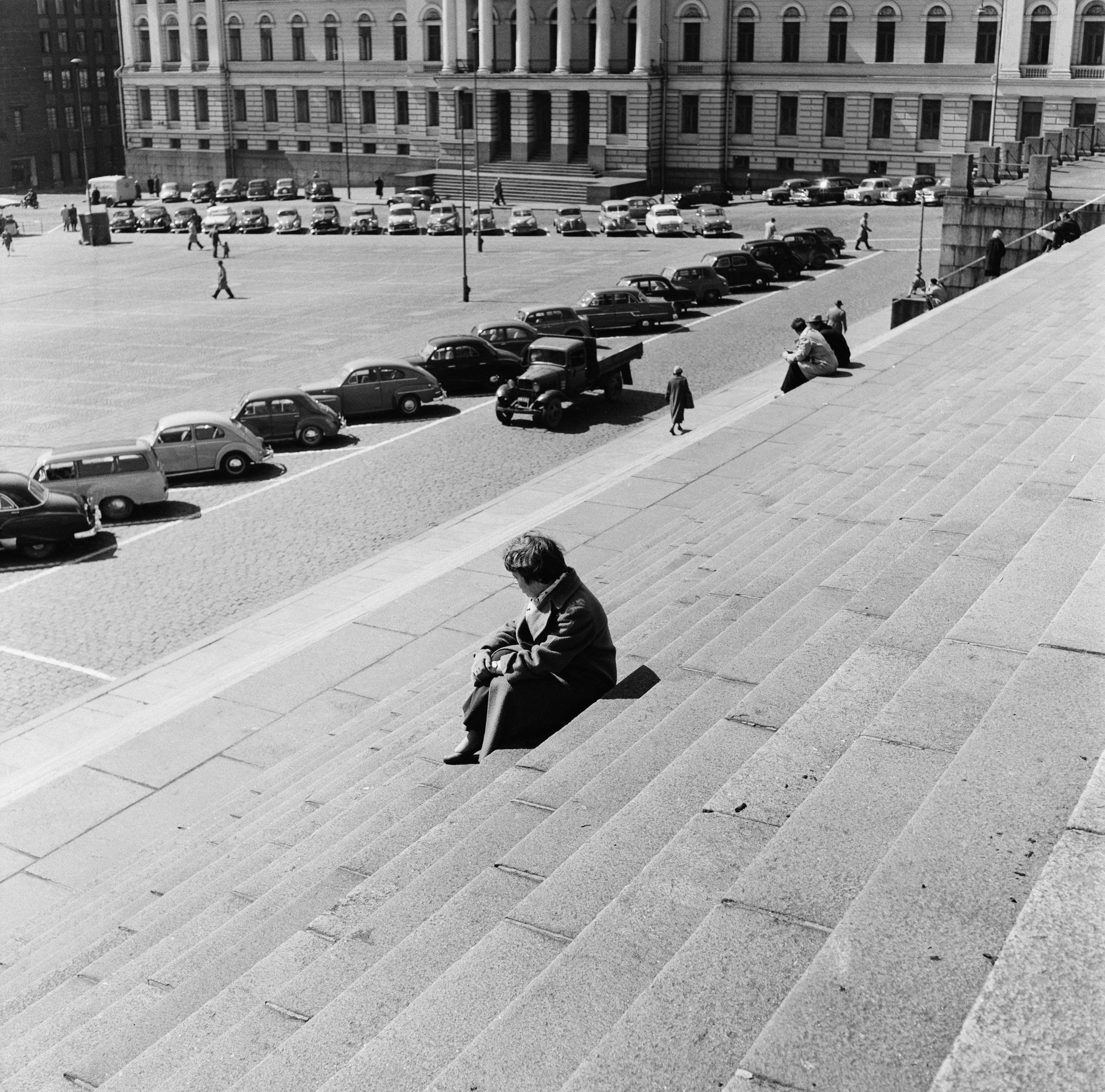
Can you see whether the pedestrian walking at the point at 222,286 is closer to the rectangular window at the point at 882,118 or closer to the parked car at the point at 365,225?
the parked car at the point at 365,225

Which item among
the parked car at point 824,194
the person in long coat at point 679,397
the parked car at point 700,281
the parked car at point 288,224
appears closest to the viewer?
the person in long coat at point 679,397

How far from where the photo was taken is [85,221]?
2746 inches

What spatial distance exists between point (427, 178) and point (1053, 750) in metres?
85.4

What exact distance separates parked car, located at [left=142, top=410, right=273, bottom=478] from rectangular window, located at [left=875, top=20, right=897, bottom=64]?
6558cm

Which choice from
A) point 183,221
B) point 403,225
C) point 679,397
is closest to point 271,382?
point 679,397

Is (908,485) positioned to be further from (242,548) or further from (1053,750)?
(242,548)

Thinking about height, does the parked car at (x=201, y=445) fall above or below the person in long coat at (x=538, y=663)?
below

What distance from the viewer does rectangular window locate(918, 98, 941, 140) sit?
80.0 metres

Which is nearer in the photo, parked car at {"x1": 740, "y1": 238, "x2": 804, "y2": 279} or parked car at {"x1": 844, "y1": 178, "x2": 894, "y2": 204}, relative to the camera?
parked car at {"x1": 740, "y1": 238, "x2": 804, "y2": 279}

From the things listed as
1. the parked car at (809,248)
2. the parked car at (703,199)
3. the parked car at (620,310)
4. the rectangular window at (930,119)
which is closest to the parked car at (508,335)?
the parked car at (620,310)

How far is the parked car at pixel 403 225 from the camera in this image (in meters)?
68.4

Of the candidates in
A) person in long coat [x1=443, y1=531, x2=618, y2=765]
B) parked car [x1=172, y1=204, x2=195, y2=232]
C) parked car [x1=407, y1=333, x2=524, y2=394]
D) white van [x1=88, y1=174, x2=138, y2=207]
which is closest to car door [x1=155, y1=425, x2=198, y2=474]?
parked car [x1=407, y1=333, x2=524, y2=394]

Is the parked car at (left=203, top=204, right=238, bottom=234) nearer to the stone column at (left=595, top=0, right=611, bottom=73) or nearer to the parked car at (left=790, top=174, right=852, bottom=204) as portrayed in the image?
the stone column at (left=595, top=0, right=611, bottom=73)

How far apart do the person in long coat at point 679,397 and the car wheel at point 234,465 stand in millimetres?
7897
